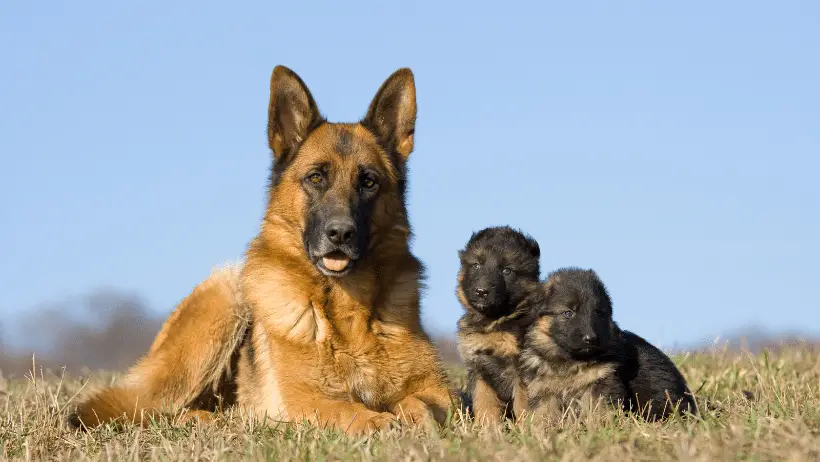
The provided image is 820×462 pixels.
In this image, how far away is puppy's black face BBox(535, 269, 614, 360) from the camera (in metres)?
6.62

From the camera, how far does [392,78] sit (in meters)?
7.50

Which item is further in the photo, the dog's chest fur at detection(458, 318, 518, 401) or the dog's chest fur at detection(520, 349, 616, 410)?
the dog's chest fur at detection(458, 318, 518, 401)

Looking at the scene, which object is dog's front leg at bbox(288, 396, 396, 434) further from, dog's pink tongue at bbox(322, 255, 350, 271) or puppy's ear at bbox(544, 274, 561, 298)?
puppy's ear at bbox(544, 274, 561, 298)

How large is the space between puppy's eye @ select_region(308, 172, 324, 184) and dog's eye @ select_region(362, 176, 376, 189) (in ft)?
1.06

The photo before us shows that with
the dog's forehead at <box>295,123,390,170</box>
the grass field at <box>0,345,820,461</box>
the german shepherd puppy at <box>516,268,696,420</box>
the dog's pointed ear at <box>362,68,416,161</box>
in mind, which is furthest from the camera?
the dog's pointed ear at <box>362,68,416,161</box>

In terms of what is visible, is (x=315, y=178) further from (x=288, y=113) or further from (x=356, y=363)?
(x=356, y=363)

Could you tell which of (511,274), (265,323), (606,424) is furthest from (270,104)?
(606,424)

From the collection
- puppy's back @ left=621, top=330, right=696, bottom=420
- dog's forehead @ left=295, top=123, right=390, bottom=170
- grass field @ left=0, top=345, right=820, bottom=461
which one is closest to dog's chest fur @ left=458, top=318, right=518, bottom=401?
grass field @ left=0, top=345, right=820, bottom=461

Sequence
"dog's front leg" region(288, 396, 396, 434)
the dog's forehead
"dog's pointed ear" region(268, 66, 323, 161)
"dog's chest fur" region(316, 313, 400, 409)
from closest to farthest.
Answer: "dog's front leg" region(288, 396, 396, 434) < "dog's chest fur" region(316, 313, 400, 409) < the dog's forehead < "dog's pointed ear" region(268, 66, 323, 161)

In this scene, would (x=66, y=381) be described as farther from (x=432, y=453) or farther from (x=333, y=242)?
(x=432, y=453)

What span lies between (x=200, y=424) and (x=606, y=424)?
8.86 ft

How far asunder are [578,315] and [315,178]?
2.24 metres

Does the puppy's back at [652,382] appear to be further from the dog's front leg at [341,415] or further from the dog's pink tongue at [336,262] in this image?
the dog's pink tongue at [336,262]

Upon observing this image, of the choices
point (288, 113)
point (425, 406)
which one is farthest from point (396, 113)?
point (425, 406)
